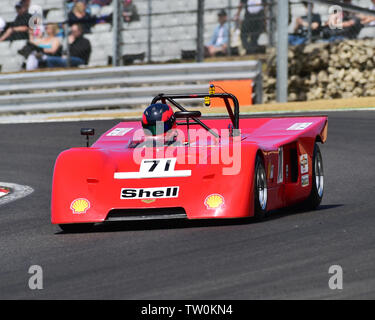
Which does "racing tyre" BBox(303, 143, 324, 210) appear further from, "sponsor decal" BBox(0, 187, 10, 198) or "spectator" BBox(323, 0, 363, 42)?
"spectator" BBox(323, 0, 363, 42)

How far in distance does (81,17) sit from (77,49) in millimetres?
597

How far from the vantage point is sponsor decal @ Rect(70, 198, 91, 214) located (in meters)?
7.15

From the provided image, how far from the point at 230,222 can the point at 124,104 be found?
10.2m

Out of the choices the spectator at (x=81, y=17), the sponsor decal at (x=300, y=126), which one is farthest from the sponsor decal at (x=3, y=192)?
the spectator at (x=81, y=17)

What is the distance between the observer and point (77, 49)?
60.2ft

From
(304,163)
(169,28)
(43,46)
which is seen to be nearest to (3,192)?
(304,163)

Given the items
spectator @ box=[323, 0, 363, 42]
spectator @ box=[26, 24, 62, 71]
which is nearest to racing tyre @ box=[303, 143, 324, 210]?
spectator @ box=[323, 0, 363, 42]

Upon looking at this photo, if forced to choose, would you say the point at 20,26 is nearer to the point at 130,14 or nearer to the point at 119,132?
the point at 130,14

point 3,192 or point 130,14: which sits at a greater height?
point 130,14

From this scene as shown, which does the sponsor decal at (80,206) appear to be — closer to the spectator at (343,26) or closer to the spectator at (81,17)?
the spectator at (343,26)

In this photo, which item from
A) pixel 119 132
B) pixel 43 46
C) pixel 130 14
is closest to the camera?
pixel 119 132

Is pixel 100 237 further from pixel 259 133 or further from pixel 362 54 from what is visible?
pixel 362 54

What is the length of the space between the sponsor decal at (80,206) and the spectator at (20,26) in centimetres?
1201

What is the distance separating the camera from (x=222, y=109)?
16.6 metres
